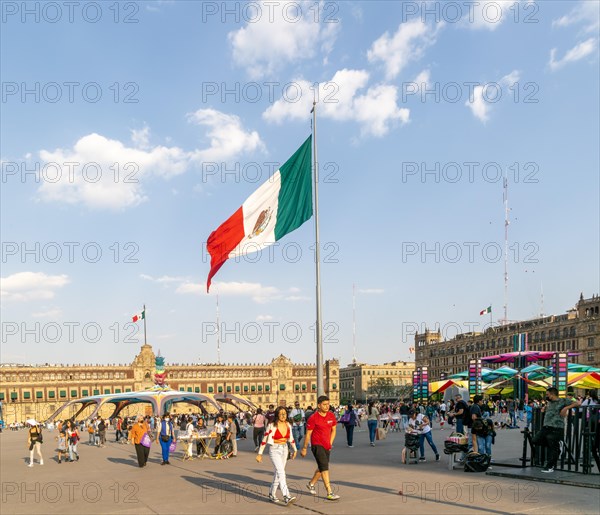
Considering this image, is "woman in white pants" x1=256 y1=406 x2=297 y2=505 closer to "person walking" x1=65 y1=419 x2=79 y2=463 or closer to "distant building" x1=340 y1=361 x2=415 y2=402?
"person walking" x1=65 y1=419 x2=79 y2=463

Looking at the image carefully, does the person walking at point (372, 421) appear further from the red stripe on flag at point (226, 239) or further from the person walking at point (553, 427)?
the person walking at point (553, 427)

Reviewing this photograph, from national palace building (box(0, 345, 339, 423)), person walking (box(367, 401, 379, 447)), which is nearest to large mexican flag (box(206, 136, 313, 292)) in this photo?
person walking (box(367, 401, 379, 447))

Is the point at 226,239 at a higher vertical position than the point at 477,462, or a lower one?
higher

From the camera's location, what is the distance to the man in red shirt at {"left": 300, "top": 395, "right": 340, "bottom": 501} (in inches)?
465

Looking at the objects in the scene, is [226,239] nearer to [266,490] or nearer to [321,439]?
[266,490]

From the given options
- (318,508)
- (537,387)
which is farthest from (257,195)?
(537,387)

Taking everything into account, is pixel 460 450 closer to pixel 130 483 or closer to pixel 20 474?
pixel 130 483

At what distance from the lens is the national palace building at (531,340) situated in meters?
102

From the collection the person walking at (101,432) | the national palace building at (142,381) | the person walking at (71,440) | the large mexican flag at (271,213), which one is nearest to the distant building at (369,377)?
the national palace building at (142,381)

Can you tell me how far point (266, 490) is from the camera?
13.3m

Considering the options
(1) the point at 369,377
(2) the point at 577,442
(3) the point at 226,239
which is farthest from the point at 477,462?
(1) the point at 369,377

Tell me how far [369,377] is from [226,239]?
175 metres

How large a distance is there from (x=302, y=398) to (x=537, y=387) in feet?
352

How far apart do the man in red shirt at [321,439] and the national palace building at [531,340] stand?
6976cm
